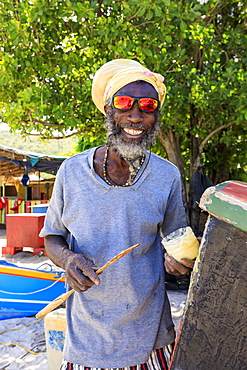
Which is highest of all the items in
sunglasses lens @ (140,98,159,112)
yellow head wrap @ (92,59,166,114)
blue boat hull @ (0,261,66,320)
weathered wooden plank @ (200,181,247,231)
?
yellow head wrap @ (92,59,166,114)

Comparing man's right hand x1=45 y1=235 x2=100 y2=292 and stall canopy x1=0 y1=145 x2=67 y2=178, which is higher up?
man's right hand x1=45 y1=235 x2=100 y2=292

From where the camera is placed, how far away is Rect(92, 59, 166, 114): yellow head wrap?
1.59m

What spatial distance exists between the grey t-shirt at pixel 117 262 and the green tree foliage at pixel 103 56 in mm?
3095

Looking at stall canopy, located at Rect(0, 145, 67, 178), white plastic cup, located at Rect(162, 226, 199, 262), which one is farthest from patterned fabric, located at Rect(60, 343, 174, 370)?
stall canopy, located at Rect(0, 145, 67, 178)

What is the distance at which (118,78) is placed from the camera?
1.62 meters

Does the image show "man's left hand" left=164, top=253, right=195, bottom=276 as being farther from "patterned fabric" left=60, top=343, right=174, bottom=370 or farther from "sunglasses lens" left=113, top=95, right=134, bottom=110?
"sunglasses lens" left=113, top=95, right=134, bottom=110

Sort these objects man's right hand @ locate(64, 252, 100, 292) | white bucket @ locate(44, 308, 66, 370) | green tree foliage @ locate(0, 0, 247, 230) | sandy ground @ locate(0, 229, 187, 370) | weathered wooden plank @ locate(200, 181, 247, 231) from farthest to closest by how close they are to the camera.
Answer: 1. green tree foliage @ locate(0, 0, 247, 230)
2. sandy ground @ locate(0, 229, 187, 370)
3. white bucket @ locate(44, 308, 66, 370)
4. man's right hand @ locate(64, 252, 100, 292)
5. weathered wooden plank @ locate(200, 181, 247, 231)

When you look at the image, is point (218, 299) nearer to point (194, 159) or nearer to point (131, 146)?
point (131, 146)

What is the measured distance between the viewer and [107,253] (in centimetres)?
146

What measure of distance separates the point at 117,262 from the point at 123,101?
0.72m

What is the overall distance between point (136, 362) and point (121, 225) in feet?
1.82

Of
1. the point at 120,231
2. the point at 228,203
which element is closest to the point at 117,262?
the point at 120,231

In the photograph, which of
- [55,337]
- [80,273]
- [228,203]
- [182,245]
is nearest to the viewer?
[228,203]

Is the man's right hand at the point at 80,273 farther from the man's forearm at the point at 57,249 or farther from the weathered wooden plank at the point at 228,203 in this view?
the weathered wooden plank at the point at 228,203
